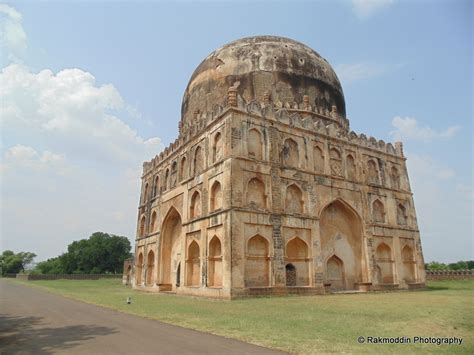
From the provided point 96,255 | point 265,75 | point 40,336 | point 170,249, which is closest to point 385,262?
point 170,249

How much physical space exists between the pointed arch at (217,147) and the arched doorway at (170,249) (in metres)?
5.77

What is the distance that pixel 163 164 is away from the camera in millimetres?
24922

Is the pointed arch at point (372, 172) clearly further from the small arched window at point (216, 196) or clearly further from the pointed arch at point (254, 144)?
the small arched window at point (216, 196)

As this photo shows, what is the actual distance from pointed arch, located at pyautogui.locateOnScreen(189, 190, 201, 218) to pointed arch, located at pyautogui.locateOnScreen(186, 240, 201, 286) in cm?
152

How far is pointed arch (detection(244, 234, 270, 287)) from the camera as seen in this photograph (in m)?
15.4

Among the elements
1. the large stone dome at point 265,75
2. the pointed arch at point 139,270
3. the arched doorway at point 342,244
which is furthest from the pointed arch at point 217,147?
the pointed arch at point 139,270

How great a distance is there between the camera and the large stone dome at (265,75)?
22219 mm

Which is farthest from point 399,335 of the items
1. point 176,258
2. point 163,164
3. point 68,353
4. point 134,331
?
point 163,164

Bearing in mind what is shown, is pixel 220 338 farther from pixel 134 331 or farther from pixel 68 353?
pixel 68 353

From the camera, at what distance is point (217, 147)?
1800cm

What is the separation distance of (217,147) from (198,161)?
208 cm

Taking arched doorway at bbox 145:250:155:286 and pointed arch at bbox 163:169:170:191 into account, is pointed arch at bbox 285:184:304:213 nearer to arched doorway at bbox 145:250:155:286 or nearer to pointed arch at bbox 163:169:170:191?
pointed arch at bbox 163:169:170:191

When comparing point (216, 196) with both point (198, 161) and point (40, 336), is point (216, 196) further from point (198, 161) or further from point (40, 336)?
point (40, 336)

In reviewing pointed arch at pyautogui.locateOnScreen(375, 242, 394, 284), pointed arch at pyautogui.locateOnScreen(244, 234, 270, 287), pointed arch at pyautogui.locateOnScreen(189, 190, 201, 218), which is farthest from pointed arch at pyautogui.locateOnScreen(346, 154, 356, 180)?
pointed arch at pyautogui.locateOnScreen(189, 190, 201, 218)
